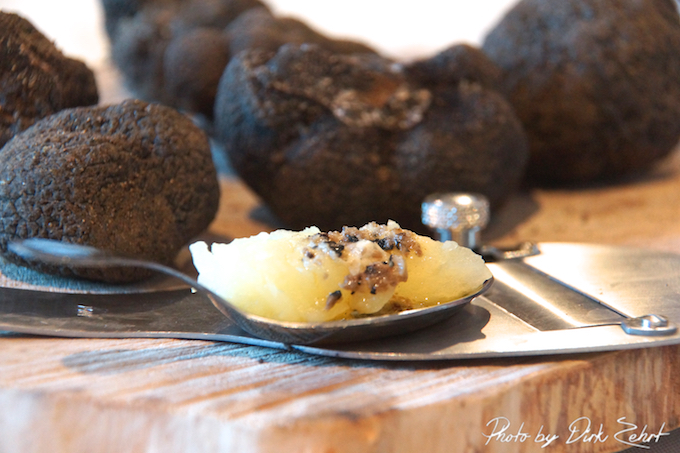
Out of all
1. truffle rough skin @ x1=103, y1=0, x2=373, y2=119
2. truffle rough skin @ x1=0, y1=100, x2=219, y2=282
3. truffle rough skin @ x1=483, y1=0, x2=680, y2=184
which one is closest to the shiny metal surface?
truffle rough skin @ x1=0, y1=100, x2=219, y2=282

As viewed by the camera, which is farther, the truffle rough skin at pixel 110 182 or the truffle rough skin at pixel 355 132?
the truffle rough skin at pixel 355 132

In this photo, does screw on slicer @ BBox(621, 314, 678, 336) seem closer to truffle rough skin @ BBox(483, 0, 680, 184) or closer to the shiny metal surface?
the shiny metal surface

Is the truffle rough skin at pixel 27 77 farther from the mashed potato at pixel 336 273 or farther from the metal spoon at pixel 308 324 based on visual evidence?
the mashed potato at pixel 336 273

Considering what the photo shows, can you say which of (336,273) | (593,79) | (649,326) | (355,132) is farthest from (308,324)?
(593,79)

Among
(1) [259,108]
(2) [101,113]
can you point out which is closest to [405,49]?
(1) [259,108]

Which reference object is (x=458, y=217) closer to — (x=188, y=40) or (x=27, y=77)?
(x=27, y=77)

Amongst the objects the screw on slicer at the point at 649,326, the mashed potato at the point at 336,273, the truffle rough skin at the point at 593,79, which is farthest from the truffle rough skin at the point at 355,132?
the screw on slicer at the point at 649,326

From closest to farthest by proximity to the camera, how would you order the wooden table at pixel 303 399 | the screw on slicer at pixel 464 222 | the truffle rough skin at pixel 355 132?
the wooden table at pixel 303 399
the screw on slicer at pixel 464 222
the truffle rough skin at pixel 355 132
